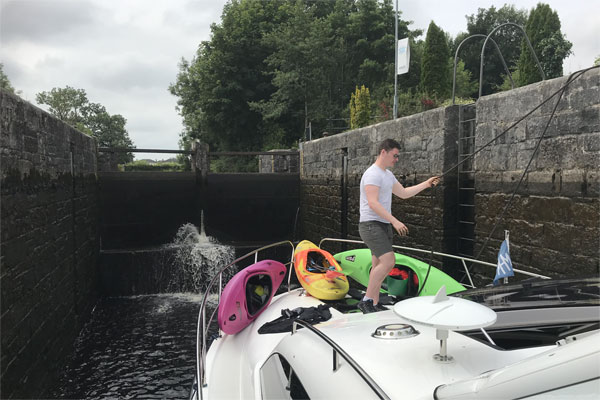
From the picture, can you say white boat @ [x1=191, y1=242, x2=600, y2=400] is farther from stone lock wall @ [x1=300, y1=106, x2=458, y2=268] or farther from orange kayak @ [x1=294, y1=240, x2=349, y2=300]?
stone lock wall @ [x1=300, y1=106, x2=458, y2=268]

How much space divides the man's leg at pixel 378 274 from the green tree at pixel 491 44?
33.9 metres

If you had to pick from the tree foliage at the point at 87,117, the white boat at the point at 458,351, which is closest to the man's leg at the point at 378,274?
the white boat at the point at 458,351

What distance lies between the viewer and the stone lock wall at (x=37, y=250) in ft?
13.1

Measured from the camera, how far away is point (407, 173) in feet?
21.9

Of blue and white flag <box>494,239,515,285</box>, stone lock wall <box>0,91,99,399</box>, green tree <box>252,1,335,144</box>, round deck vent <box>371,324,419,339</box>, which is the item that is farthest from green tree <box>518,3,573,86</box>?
round deck vent <box>371,324,419,339</box>

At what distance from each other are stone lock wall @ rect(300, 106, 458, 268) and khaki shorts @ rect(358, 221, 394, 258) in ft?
7.35

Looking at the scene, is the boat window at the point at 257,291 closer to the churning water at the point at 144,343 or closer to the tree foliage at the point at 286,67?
the churning water at the point at 144,343

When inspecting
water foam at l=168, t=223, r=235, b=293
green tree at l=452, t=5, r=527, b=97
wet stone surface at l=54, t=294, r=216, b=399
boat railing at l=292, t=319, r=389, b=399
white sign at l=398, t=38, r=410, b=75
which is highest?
green tree at l=452, t=5, r=527, b=97

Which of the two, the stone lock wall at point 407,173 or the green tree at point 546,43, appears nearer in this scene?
the stone lock wall at point 407,173

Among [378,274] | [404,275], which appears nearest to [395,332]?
[378,274]

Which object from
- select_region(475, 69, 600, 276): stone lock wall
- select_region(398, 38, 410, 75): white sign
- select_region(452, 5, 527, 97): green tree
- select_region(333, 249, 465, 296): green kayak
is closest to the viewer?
select_region(475, 69, 600, 276): stone lock wall

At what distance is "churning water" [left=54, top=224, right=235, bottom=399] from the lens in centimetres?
502

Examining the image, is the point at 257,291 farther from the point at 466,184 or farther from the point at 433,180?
the point at 466,184

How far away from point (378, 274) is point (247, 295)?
1.22m
